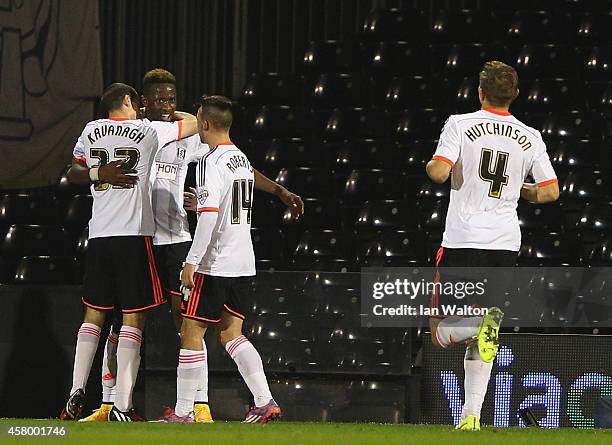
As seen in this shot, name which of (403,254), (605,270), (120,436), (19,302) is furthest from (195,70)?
(120,436)

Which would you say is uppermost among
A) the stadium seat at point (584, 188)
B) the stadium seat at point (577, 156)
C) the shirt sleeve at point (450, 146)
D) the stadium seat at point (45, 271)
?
the shirt sleeve at point (450, 146)

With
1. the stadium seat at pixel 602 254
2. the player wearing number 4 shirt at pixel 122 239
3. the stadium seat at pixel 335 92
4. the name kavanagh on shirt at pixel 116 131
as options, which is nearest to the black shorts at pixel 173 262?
the player wearing number 4 shirt at pixel 122 239

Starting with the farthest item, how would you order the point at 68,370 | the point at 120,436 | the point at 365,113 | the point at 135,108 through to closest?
Answer: the point at 365,113 → the point at 68,370 → the point at 135,108 → the point at 120,436

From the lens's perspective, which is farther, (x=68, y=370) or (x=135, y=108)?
(x=68, y=370)

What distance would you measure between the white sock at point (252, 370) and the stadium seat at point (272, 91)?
18.5 ft

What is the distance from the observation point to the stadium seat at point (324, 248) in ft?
32.2

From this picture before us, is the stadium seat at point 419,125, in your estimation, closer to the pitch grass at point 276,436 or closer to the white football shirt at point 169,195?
the white football shirt at point 169,195

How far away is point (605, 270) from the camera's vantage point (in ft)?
24.4

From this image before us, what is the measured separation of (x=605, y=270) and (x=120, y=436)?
3.26 meters

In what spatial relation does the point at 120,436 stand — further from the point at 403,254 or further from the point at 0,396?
the point at 403,254

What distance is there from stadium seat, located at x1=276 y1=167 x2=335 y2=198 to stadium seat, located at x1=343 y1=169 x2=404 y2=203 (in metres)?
0.24

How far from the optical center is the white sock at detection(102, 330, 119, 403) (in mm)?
7066

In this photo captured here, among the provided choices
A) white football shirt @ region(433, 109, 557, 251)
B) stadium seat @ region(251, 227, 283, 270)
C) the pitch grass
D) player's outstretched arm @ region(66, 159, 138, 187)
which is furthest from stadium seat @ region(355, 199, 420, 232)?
the pitch grass

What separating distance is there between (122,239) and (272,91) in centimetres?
537
